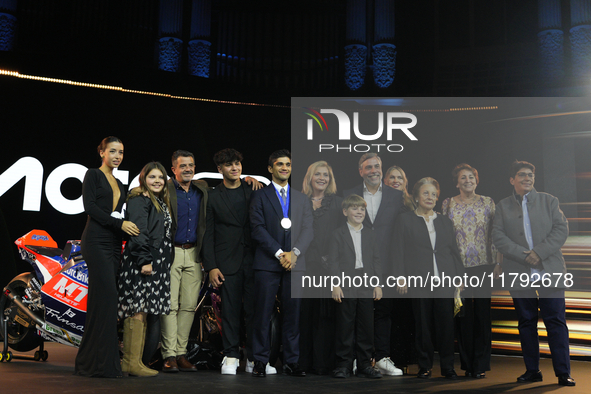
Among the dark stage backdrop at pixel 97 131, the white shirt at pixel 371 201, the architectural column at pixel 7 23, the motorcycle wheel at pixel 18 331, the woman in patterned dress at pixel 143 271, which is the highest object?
the architectural column at pixel 7 23

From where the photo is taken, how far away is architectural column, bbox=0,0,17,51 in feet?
18.1

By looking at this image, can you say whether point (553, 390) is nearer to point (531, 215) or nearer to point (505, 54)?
point (531, 215)

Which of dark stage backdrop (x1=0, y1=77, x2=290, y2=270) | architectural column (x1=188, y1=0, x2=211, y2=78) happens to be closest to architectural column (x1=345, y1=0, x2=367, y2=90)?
dark stage backdrop (x1=0, y1=77, x2=290, y2=270)

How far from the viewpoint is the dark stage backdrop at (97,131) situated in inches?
186

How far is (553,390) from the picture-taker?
2949mm

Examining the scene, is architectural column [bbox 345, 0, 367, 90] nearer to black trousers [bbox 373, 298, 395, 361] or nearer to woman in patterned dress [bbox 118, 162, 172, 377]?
black trousers [bbox 373, 298, 395, 361]

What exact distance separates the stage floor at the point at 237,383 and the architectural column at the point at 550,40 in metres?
3.75

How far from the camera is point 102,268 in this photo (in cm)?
311

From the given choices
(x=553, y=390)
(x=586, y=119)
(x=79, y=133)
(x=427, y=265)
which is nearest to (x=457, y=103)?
(x=586, y=119)

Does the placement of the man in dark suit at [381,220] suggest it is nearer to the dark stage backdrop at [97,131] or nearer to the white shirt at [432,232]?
the white shirt at [432,232]

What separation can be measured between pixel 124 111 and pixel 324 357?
322 cm

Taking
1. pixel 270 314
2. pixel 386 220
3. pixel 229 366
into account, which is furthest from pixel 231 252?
pixel 386 220

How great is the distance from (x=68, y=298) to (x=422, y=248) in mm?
2335

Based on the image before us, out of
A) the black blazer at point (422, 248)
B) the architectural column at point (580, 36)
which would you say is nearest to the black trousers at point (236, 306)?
the black blazer at point (422, 248)
